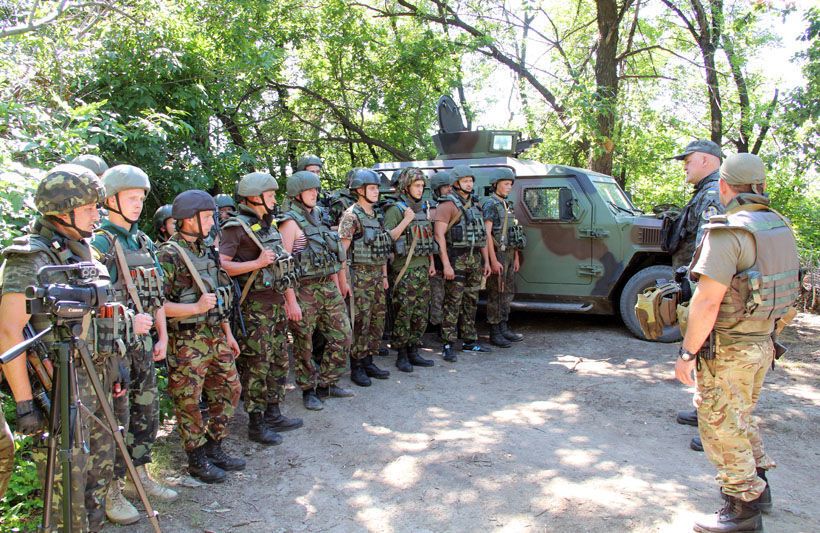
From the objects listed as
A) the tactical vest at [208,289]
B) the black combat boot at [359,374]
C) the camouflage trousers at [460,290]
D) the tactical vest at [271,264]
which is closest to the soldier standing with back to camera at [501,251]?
the camouflage trousers at [460,290]

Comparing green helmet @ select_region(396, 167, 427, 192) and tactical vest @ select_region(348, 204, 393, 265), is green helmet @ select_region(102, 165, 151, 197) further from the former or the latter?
green helmet @ select_region(396, 167, 427, 192)

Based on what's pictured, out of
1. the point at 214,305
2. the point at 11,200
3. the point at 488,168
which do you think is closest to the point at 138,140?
the point at 11,200

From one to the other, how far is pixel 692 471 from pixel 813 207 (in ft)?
41.1

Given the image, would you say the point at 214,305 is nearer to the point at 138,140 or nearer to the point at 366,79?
the point at 138,140

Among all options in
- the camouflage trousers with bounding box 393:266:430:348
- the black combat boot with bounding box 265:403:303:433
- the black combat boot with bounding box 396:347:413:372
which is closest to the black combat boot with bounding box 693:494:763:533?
the black combat boot with bounding box 265:403:303:433

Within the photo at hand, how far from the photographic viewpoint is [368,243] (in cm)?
575

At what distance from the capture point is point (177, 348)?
373 centimetres

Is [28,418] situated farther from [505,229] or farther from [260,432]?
[505,229]

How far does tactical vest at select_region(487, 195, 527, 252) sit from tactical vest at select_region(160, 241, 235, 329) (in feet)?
12.4

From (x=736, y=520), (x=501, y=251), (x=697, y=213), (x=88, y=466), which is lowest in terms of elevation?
(x=736, y=520)

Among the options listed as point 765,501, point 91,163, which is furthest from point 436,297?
point 765,501

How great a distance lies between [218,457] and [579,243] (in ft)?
15.7

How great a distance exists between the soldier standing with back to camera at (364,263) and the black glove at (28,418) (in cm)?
330

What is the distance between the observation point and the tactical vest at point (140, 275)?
3.20m
